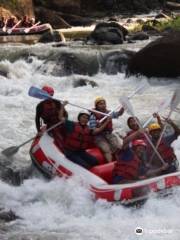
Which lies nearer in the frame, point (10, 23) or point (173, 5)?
point (10, 23)

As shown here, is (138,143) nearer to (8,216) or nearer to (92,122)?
(92,122)

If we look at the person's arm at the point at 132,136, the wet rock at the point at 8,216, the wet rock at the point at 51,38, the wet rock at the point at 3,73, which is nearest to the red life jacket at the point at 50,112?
the person's arm at the point at 132,136

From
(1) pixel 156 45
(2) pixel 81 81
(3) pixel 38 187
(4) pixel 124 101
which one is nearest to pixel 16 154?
(3) pixel 38 187

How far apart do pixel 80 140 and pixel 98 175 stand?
738 millimetres

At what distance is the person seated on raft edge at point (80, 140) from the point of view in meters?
6.98

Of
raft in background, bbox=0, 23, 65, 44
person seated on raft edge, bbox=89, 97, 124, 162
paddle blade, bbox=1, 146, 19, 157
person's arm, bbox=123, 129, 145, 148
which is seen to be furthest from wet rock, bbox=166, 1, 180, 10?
person's arm, bbox=123, 129, 145, 148

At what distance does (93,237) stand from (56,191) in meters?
1.22

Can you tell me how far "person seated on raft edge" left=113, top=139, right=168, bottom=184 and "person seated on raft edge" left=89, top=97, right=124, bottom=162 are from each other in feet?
2.45

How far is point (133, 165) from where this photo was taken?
6.37 meters

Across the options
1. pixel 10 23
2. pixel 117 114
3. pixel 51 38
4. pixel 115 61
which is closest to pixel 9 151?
pixel 117 114

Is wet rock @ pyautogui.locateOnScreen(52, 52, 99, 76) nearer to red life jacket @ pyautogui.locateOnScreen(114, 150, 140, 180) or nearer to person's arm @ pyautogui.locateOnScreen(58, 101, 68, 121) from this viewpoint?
person's arm @ pyautogui.locateOnScreen(58, 101, 68, 121)

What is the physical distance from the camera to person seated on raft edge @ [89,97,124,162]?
7211 mm

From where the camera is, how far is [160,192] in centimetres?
622

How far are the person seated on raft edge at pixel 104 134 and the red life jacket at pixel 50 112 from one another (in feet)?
1.53
